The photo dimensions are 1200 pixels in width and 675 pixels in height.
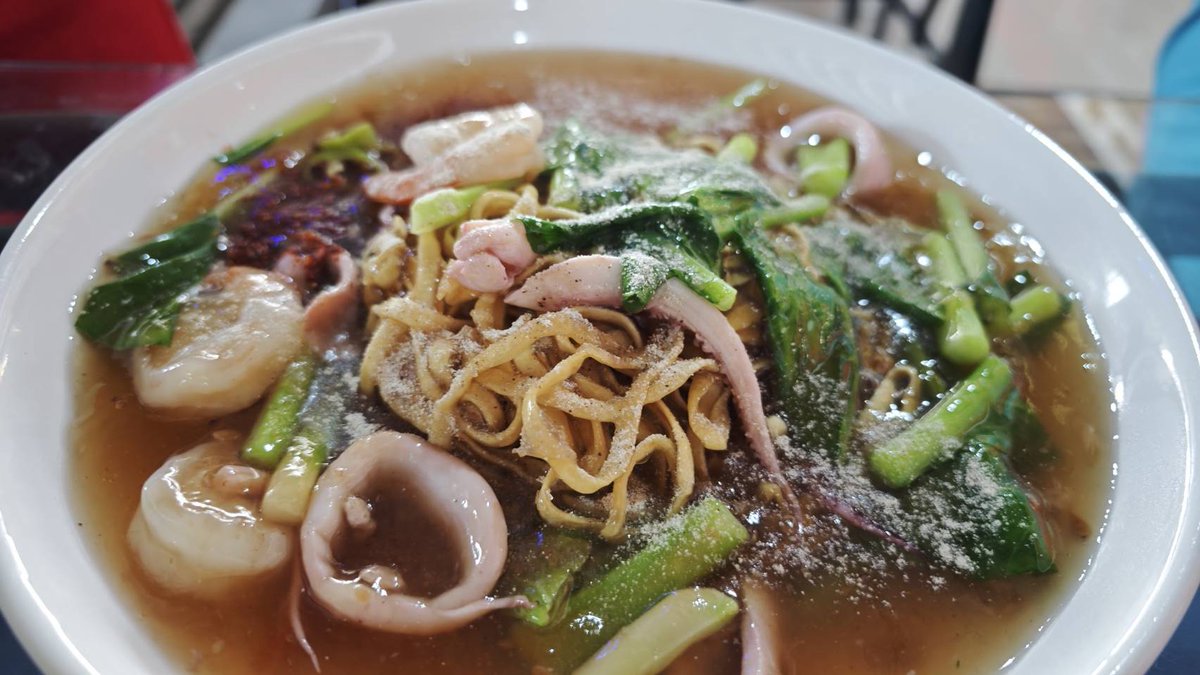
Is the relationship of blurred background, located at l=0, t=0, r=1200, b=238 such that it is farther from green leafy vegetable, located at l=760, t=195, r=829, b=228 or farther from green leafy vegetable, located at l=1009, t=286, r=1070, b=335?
green leafy vegetable, located at l=760, t=195, r=829, b=228

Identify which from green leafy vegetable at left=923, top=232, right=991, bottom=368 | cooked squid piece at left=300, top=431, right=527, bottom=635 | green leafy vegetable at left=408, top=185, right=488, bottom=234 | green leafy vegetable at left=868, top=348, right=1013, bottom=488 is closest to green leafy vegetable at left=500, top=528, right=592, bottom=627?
cooked squid piece at left=300, top=431, right=527, bottom=635

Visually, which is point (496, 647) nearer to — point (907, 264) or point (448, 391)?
point (448, 391)

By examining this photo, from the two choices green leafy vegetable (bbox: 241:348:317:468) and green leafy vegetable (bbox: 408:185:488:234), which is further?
green leafy vegetable (bbox: 408:185:488:234)

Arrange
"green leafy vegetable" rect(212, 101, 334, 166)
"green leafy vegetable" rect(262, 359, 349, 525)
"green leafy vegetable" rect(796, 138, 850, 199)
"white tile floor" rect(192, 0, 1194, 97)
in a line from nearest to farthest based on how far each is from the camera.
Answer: "green leafy vegetable" rect(262, 359, 349, 525)
"green leafy vegetable" rect(212, 101, 334, 166)
"green leafy vegetable" rect(796, 138, 850, 199)
"white tile floor" rect(192, 0, 1194, 97)

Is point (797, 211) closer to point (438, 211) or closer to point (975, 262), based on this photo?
point (975, 262)

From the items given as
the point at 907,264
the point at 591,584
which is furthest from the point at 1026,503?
the point at 591,584

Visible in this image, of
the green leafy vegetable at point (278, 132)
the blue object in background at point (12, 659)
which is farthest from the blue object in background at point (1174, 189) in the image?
the blue object in background at point (12, 659)

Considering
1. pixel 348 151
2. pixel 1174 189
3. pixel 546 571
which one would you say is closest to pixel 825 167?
pixel 1174 189

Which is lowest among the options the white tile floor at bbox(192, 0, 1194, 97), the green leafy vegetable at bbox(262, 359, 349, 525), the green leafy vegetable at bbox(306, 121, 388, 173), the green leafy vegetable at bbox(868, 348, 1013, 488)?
the white tile floor at bbox(192, 0, 1194, 97)

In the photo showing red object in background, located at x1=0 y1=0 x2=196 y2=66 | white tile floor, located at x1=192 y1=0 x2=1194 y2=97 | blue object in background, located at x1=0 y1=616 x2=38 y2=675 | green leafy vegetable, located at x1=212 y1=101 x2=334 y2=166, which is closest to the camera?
blue object in background, located at x1=0 y1=616 x2=38 y2=675
